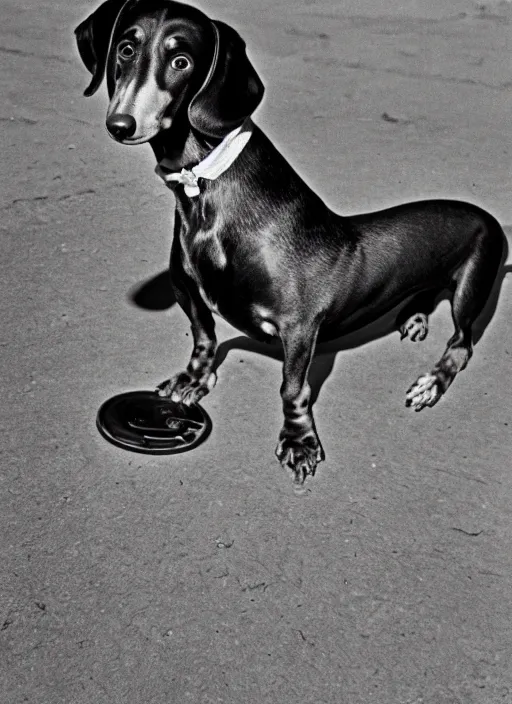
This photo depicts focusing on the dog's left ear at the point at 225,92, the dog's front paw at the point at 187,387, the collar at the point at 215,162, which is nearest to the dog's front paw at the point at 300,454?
the dog's front paw at the point at 187,387

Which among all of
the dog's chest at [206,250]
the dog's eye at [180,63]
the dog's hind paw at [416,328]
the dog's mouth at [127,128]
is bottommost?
the dog's hind paw at [416,328]

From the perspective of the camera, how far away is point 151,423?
11.6 ft

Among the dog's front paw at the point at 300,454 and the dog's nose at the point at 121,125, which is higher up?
the dog's nose at the point at 121,125

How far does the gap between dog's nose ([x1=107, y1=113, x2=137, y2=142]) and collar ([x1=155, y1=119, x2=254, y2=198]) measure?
0.36 meters

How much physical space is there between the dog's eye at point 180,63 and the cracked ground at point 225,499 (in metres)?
1.44

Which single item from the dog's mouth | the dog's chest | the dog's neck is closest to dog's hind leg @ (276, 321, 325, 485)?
the dog's chest

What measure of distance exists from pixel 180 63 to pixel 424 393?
1.73 meters

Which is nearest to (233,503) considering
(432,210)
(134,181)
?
(432,210)

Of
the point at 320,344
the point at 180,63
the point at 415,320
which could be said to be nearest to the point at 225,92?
the point at 180,63

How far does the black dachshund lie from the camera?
2.67m

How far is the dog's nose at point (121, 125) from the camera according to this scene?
254cm

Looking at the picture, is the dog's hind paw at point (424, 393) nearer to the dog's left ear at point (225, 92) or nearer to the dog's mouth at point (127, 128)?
the dog's left ear at point (225, 92)

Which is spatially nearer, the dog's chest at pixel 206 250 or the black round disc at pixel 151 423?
the dog's chest at pixel 206 250

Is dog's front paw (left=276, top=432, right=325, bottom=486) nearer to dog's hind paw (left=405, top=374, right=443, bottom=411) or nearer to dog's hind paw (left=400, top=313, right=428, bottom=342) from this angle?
dog's hind paw (left=405, top=374, right=443, bottom=411)
